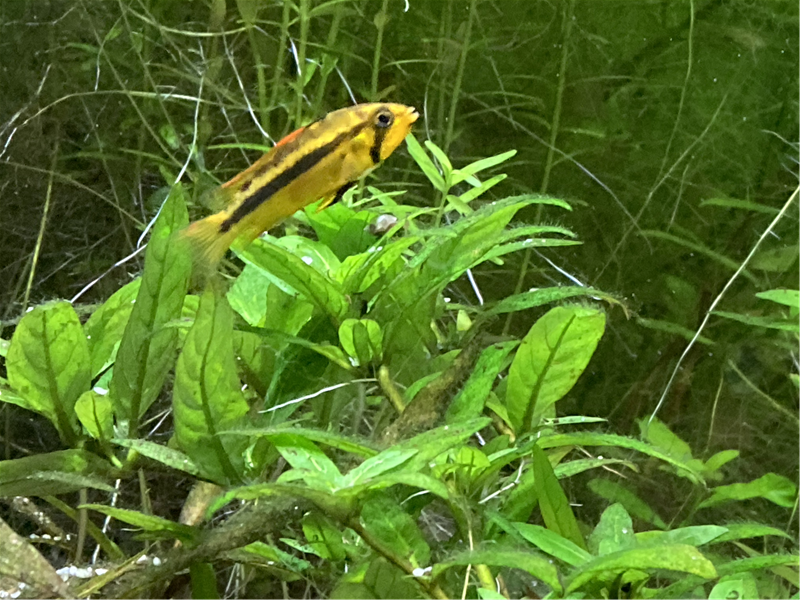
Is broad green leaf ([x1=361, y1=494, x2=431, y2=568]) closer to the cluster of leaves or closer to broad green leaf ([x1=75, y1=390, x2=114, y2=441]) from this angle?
the cluster of leaves

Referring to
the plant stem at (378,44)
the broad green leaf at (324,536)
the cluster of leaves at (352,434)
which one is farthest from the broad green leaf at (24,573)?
the plant stem at (378,44)

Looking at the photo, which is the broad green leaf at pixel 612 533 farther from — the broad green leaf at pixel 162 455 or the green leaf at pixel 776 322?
the green leaf at pixel 776 322

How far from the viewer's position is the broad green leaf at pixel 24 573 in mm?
653

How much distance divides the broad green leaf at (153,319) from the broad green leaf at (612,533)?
593 millimetres

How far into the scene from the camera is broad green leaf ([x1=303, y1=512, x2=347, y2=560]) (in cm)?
77

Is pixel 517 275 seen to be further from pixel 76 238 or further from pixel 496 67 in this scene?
pixel 76 238

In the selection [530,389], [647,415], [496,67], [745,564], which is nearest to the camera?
[745,564]

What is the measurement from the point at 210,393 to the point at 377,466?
24cm

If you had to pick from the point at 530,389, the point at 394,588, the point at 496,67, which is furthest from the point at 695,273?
the point at 394,588

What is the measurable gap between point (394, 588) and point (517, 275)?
109 cm

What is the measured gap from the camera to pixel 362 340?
80 cm

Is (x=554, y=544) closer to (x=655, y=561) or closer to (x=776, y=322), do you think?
(x=655, y=561)

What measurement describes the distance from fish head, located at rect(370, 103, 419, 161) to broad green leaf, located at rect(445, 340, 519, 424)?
34 centimetres

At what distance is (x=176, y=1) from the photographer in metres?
1.62
